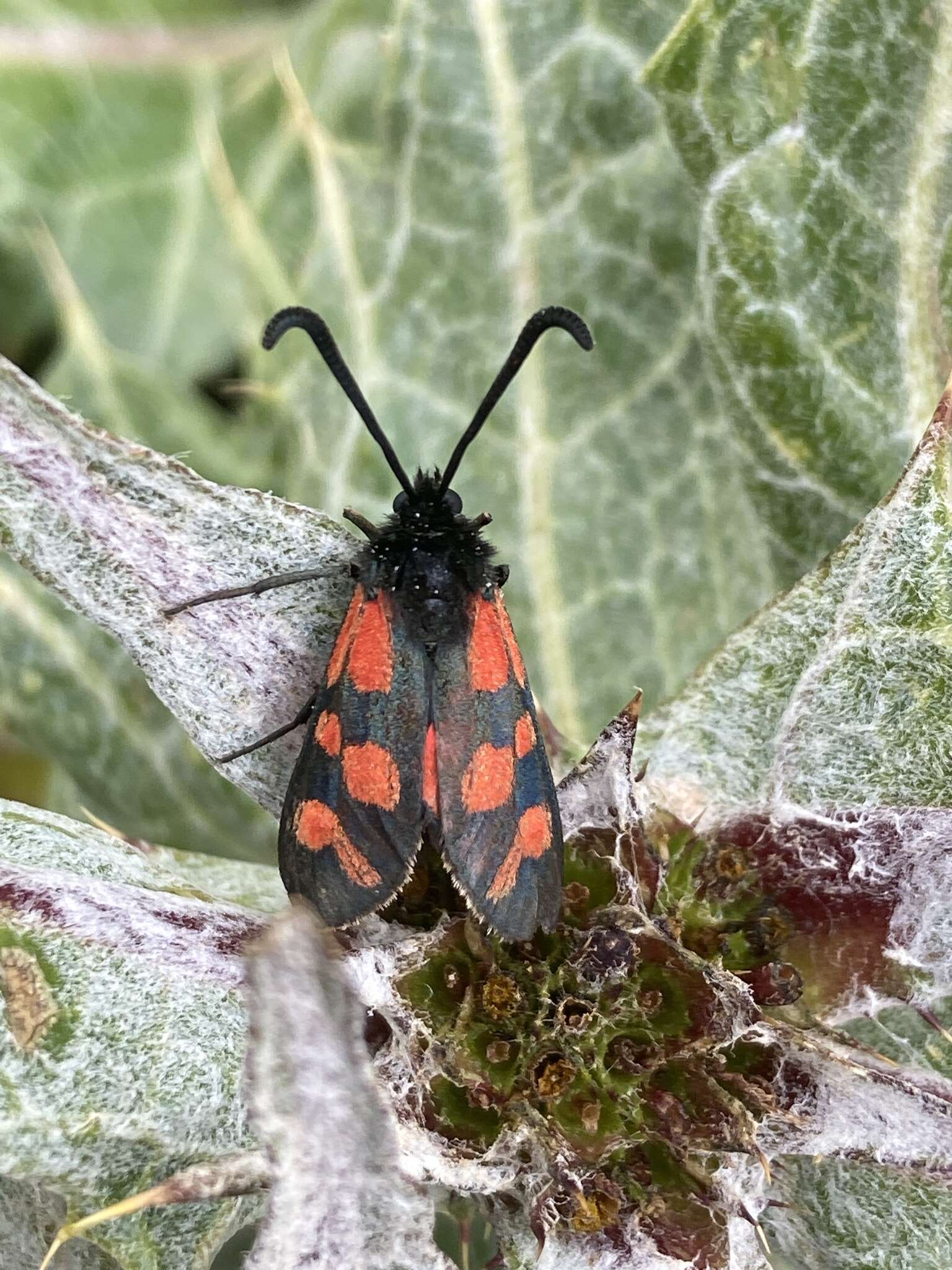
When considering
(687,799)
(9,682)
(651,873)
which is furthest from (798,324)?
(9,682)

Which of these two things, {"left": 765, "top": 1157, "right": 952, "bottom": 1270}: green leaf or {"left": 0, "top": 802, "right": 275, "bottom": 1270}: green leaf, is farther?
{"left": 765, "top": 1157, "right": 952, "bottom": 1270}: green leaf

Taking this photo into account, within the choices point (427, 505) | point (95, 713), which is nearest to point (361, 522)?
point (427, 505)

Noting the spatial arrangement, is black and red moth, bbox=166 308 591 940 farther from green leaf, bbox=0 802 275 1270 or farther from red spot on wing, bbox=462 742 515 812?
→ green leaf, bbox=0 802 275 1270

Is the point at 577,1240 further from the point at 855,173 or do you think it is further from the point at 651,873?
the point at 855,173

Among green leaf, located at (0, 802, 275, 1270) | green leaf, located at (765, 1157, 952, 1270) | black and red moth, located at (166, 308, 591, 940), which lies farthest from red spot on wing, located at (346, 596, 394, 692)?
green leaf, located at (765, 1157, 952, 1270)

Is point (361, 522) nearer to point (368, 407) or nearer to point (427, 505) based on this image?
point (427, 505)
